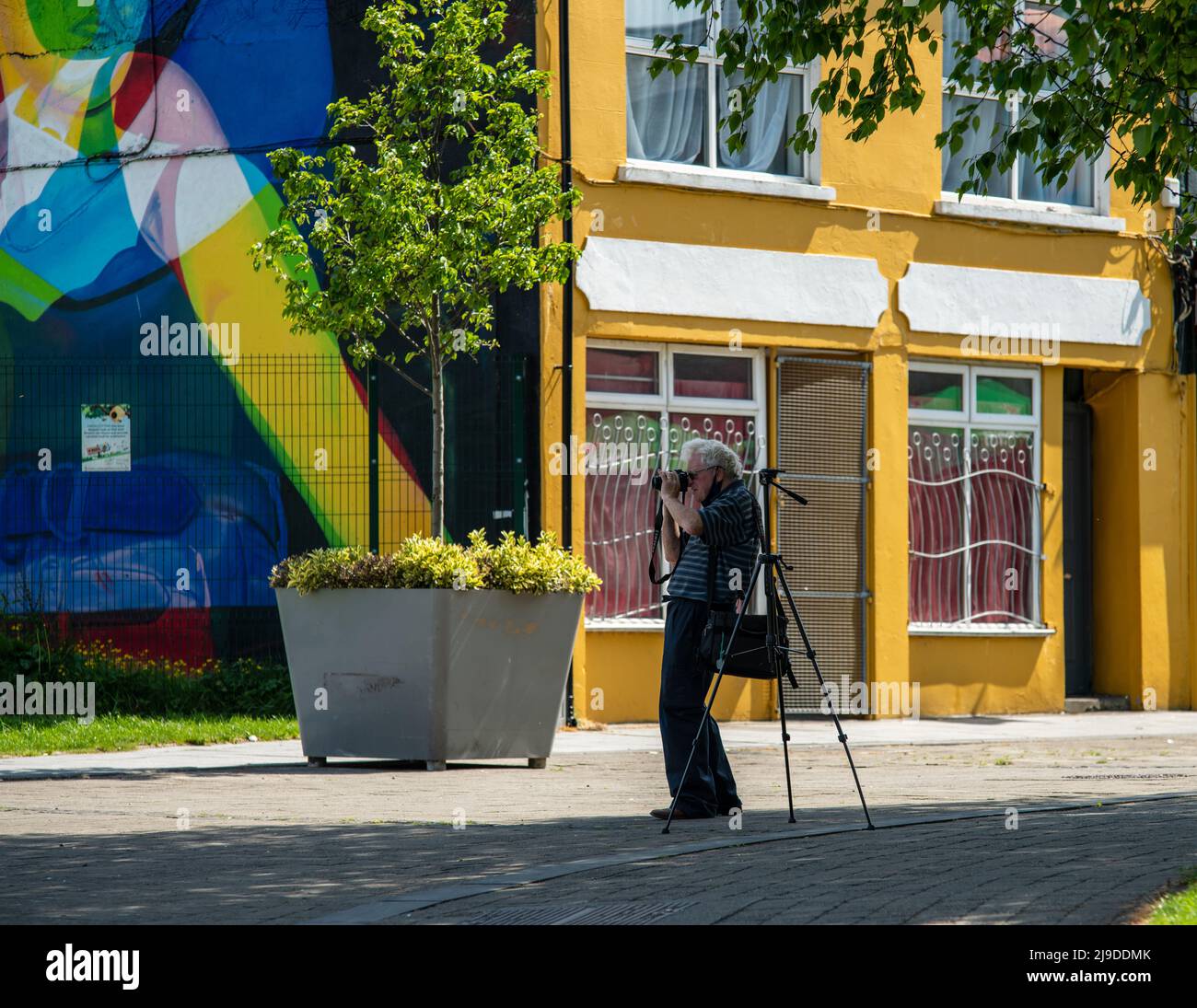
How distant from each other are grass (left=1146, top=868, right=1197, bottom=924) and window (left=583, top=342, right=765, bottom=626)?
10.5m

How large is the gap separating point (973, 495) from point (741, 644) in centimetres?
1035

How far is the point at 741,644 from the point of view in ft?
29.7

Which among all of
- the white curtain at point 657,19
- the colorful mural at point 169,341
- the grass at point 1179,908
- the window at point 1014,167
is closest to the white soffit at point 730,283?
the window at point 1014,167

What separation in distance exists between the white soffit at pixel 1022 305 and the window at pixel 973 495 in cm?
49

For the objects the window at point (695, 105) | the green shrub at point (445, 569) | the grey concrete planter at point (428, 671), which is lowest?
the grey concrete planter at point (428, 671)

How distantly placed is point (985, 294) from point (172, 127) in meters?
7.77

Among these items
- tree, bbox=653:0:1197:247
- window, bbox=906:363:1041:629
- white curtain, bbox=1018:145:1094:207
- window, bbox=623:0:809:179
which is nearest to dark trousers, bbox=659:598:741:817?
tree, bbox=653:0:1197:247

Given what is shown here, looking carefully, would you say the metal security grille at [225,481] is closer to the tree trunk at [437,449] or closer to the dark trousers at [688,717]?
the tree trunk at [437,449]

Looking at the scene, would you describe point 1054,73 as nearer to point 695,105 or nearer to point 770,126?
point 695,105

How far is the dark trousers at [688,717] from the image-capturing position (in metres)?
9.28

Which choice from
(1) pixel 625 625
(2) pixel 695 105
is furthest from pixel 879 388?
(1) pixel 625 625

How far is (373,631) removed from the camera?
12031 millimetres

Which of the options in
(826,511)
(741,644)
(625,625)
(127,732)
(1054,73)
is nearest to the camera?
(1054,73)

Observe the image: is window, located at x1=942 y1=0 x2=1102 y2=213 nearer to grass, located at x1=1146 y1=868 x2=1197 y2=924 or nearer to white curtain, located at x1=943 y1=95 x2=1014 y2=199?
white curtain, located at x1=943 y1=95 x2=1014 y2=199
